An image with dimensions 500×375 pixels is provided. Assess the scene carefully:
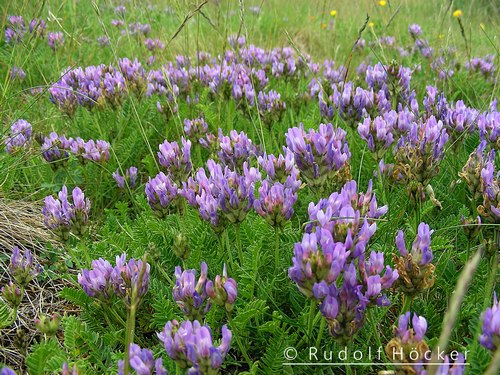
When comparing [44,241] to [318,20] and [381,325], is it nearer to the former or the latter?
[381,325]

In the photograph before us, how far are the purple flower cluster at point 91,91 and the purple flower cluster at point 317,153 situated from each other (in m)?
1.65

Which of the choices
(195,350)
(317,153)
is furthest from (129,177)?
(195,350)

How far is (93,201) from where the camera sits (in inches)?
120

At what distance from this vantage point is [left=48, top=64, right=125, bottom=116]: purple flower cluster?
317 cm

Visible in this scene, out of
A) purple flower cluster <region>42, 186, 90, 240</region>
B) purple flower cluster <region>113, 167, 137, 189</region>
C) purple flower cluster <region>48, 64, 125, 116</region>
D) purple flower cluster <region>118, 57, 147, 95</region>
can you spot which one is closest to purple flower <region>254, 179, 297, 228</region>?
purple flower cluster <region>42, 186, 90, 240</region>

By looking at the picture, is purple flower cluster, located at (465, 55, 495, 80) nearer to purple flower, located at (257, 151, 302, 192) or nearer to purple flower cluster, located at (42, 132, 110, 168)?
purple flower, located at (257, 151, 302, 192)

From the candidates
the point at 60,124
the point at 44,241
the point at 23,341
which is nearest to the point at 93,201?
the point at 44,241

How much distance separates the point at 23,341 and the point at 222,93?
218 centimetres

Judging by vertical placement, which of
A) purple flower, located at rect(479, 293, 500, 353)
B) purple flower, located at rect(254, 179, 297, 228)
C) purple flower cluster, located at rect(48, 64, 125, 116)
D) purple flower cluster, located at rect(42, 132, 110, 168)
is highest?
purple flower, located at rect(479, 293, 500, 353)

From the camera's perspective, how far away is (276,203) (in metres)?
1.72

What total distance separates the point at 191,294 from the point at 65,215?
2.60 feet

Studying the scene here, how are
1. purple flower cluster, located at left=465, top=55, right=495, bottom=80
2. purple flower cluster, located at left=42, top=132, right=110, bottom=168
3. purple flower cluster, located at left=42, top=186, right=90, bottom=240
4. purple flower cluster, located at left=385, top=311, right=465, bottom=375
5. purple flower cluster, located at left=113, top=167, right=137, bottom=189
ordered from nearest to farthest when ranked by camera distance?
purple flower cluster, located at left=385, top=311, right=465, bottom=375, purple flower cluster, located at left=42, top=186, right=90, bottom=240, purple flower cluster, located at left=113, top=167, right=137, bottom=189, purple flower cluster, located at left=42, top=132, right=110, bottom=168, purple flower cluster, located at left=465, top=55, right=495, bottom=80

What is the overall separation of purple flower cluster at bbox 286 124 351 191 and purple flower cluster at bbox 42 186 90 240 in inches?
34.2

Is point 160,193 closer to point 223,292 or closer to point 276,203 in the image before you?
point 276,203
